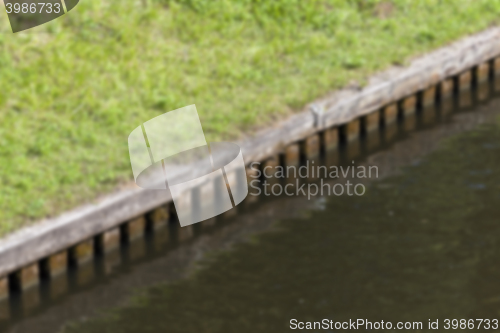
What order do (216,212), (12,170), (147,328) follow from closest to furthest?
(147,328)
(12,170)
(216,212)

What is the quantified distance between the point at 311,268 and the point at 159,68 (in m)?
3.80

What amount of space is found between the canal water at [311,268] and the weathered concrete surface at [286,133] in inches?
18.6

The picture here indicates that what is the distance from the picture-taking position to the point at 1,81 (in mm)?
11930

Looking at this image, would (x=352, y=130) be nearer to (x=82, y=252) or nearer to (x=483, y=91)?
(x=483, y=91)

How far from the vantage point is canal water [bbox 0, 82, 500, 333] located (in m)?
9.61

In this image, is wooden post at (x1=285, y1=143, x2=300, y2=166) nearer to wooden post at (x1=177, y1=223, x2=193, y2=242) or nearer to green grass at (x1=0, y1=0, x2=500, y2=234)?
green grass at (x1=0, y1=0, x2=500, y2=234)

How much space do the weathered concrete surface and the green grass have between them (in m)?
0.22

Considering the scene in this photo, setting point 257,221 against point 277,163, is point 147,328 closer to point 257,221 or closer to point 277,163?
→ point 257,221

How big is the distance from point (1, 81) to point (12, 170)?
154 centimetres

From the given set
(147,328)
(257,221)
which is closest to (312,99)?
(257,221)

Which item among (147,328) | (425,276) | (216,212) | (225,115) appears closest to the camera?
(147,328)

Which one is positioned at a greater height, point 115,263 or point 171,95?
point 171,95
